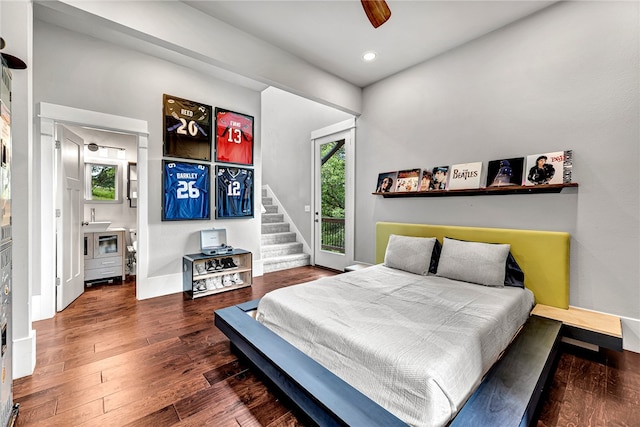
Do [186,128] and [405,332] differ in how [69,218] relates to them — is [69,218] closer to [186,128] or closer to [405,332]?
[186,128]

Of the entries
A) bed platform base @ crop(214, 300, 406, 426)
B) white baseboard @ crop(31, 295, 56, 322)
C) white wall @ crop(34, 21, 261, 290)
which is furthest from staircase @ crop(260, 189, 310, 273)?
bed platform base @ crop(214, 300, 406, 426)

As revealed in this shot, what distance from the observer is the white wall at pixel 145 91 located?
2.87m

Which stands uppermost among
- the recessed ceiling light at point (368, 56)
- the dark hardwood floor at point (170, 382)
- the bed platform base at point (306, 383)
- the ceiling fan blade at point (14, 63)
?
the recessed ceiling light at point (368, 56)

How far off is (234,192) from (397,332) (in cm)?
329

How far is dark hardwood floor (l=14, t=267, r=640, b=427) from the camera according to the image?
5.00 ft

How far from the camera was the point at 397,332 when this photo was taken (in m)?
1.58

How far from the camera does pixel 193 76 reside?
12.4ft

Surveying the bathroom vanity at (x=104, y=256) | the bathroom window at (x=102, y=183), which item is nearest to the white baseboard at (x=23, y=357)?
the bathroom vanity at (x=104, y=256)

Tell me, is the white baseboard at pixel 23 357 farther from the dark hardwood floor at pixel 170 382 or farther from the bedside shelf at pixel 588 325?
the bedside shelf at pixel 588 325

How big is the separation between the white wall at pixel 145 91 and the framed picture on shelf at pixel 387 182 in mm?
2141

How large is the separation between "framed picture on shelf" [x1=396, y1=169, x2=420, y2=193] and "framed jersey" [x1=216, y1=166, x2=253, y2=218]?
226cm

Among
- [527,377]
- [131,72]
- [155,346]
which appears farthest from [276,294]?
[131,72]

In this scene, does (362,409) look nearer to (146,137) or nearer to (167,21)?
(167,21)

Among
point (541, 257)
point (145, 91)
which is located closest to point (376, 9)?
point (541, 257)
